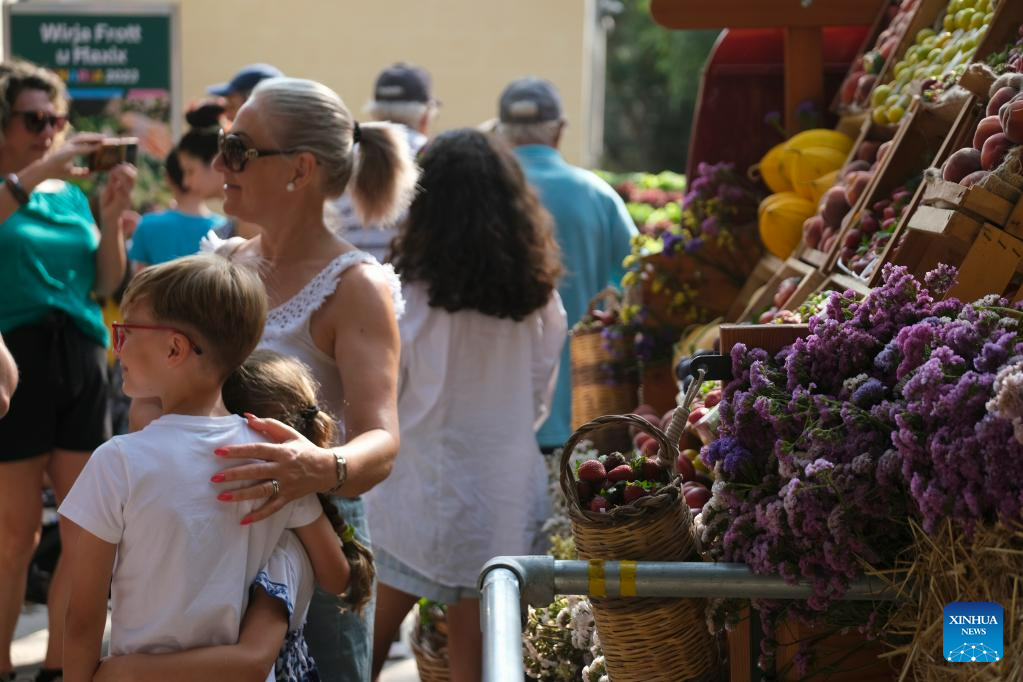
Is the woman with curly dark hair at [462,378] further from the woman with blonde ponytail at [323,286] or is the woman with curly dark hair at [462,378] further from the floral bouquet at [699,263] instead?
the woman with blonde ponytail at [323,286]

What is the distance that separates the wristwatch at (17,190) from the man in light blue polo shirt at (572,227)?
188 cm

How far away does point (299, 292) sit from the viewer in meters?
2.72

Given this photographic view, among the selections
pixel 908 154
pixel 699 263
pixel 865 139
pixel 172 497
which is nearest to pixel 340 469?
pixel 172 497

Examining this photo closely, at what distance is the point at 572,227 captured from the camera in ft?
16.8

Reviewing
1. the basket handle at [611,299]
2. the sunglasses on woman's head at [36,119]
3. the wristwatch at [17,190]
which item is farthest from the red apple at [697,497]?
the sunglasses on woman's head at [36,119]

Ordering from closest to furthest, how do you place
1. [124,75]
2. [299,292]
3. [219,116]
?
[299,292] → [219,116] → [124,75]

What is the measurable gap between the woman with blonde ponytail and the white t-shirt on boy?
352 mm

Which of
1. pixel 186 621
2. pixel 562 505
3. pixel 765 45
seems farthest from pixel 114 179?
pixel 186 621

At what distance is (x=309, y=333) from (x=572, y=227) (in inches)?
100

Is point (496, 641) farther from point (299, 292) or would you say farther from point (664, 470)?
point (299, 292)

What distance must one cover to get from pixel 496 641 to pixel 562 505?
8.58 feet

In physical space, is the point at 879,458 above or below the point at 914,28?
below

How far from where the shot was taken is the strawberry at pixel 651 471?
7.35 feet

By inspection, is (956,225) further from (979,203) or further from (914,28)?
(914,28)
